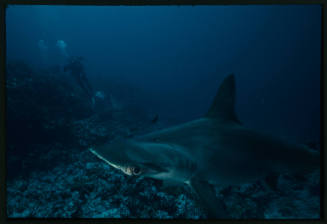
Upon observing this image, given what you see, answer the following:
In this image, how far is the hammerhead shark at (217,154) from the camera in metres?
1.88

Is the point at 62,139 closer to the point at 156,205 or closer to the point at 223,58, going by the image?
the point at 156,205

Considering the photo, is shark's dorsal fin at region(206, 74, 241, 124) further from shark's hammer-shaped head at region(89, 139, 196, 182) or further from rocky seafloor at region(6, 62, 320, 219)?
rocky seafloor at region(6, 62, 320, 219)

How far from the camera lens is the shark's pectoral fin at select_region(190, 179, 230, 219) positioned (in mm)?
1945

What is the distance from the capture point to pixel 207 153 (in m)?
2.38

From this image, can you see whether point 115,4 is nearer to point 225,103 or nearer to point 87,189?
point 225,103

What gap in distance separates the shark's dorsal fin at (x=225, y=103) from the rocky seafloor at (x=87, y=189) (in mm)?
1222

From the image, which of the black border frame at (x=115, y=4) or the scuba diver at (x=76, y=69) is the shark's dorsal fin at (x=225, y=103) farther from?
the scuba diver at (x=76, y=69)

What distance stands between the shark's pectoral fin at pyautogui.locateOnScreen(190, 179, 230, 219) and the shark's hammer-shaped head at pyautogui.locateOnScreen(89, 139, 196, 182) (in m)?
0.14

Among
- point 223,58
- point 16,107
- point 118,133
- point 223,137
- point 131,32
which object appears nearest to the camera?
point 223,137

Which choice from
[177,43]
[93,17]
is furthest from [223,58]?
[93,17]

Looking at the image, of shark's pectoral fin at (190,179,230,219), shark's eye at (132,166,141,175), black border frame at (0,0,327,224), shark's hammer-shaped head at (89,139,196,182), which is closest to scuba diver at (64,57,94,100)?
black border frame at (0,0,327,224)

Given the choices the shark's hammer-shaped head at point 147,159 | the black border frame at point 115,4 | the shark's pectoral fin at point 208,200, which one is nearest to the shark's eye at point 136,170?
the shark's hammer-shaped head at point 147,159

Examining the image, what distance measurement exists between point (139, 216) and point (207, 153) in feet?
5.95

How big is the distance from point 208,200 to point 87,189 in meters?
2.76
